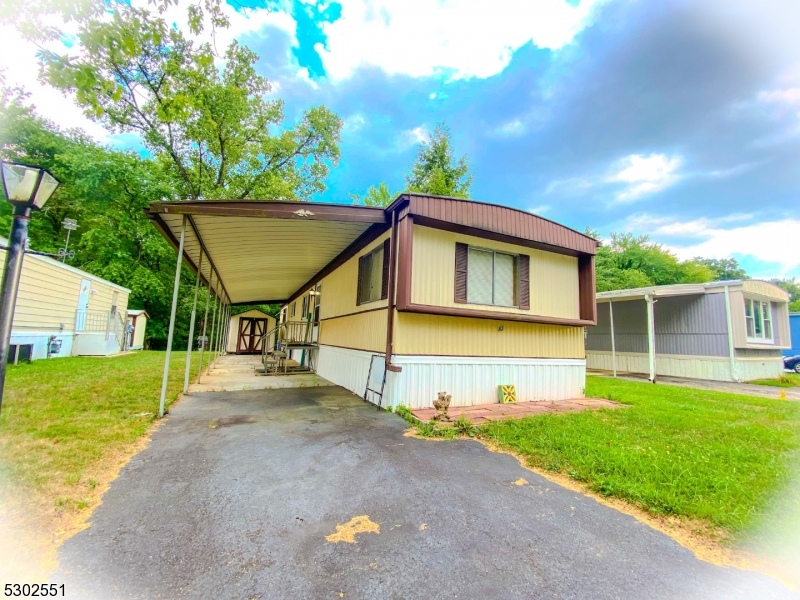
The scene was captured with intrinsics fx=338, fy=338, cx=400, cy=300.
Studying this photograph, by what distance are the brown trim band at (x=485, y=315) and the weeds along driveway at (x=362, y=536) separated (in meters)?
2.29

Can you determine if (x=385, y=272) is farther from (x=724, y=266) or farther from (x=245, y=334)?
(x=724, y=266)

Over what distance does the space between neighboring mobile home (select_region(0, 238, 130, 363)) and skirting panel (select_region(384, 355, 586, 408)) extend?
32.9 ft

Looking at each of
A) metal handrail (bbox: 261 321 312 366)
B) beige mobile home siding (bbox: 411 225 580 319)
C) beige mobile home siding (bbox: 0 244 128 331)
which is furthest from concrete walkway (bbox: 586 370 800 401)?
beige mobile home siding (bbox: 0 244 128 331)

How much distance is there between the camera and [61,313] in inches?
442

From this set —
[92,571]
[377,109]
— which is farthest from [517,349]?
[377,109]

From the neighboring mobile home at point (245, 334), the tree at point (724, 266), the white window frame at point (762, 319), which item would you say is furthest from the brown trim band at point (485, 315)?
the tree at point (724, 266)

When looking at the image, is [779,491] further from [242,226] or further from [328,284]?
[328,284]

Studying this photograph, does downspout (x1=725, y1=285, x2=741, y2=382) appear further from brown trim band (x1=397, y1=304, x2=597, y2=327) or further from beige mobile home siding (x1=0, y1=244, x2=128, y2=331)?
beige mobile home siding (x1=0, y1=244, x2=128, y2=331)

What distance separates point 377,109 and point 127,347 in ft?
58.9

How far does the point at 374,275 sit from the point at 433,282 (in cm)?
154

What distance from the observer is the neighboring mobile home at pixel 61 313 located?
939cm

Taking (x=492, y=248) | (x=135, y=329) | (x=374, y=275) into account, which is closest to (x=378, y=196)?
(x=135, y=329)

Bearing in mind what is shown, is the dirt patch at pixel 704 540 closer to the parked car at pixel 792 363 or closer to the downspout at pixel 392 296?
the downspout at pixel 392 296

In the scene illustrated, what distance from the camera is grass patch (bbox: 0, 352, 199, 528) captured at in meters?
2.58
